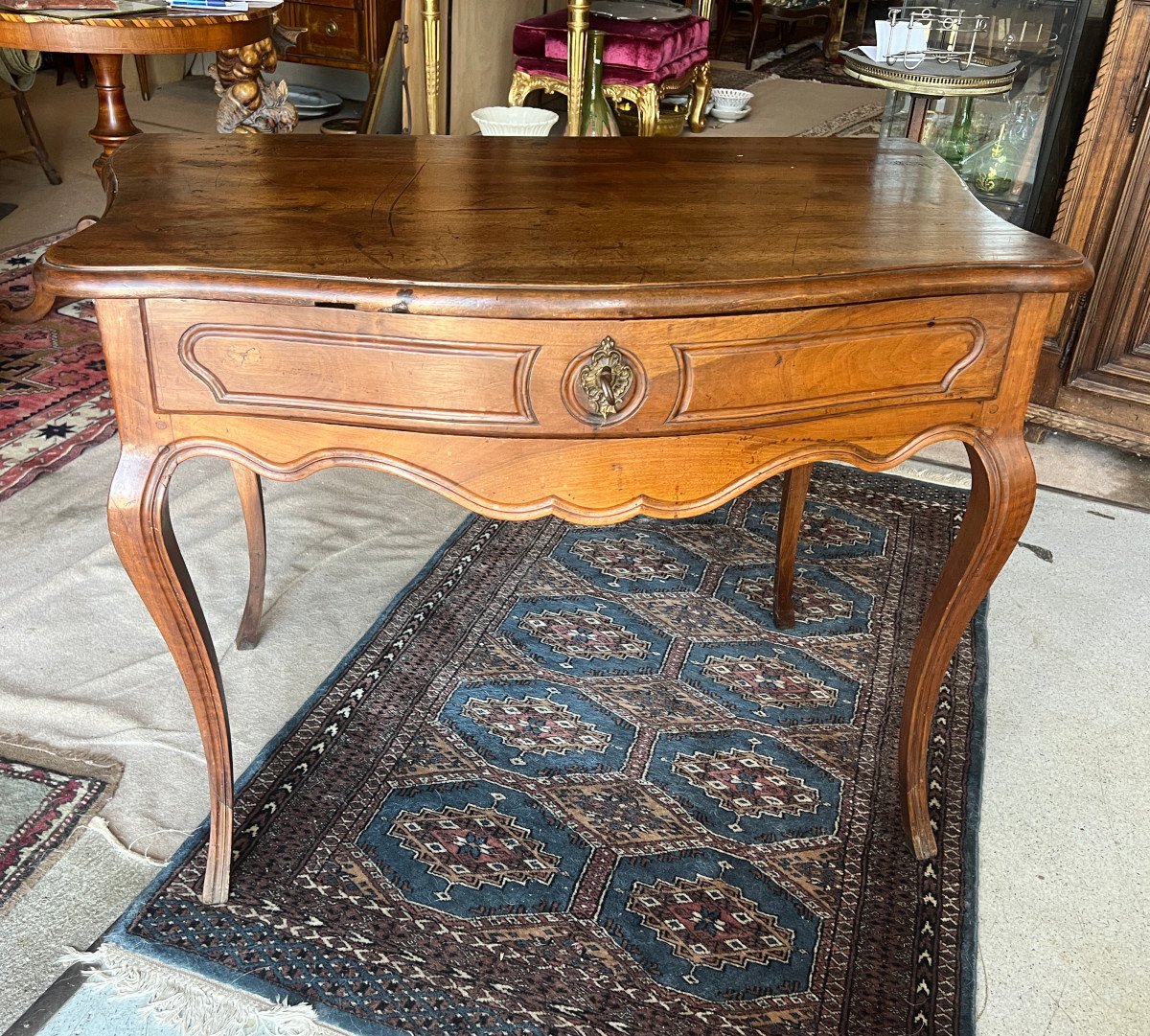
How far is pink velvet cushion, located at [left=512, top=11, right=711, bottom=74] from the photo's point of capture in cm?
452

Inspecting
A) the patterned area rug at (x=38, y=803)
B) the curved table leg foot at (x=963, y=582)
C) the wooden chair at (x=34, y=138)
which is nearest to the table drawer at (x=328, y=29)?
the wooden chair at (x=34, y=138)

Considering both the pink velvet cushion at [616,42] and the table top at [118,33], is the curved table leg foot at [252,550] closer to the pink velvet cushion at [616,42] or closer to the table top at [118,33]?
the table top at [118,33]

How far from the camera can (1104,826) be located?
1.65 m

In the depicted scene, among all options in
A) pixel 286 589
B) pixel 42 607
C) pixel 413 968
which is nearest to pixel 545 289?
pixel 413 968

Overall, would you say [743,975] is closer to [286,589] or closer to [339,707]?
[339,707]

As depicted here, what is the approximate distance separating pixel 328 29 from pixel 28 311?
2961 millimetres

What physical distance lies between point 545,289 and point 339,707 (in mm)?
982

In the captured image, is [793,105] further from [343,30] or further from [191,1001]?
[191,1001]

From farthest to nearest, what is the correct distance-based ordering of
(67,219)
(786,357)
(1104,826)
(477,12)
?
(477,12) → (67,219) → (1104,826) → (786,357)

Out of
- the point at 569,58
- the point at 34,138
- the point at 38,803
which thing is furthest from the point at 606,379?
the point at 34,138

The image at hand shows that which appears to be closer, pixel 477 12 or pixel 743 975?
pixel 743 975

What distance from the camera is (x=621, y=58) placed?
4.69 m

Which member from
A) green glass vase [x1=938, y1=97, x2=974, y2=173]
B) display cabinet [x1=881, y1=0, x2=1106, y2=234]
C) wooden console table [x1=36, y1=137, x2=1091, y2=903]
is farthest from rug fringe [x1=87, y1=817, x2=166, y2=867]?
green glass vase [x1=938, y1=97, x2=974, y2=173]

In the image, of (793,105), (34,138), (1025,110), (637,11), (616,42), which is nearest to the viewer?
(1025,110)
